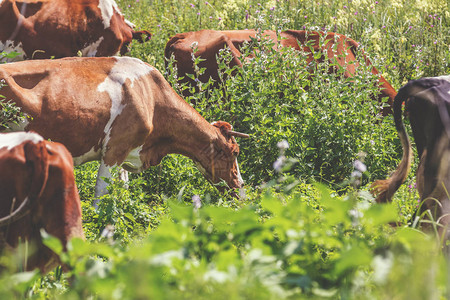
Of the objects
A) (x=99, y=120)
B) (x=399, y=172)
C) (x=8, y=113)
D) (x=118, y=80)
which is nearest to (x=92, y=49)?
(x=118, y=80)

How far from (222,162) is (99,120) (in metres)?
1.34

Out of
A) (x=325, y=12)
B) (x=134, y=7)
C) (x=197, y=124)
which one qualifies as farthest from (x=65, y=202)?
(x=134, y=7)

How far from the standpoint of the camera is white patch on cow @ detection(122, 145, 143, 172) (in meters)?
5.68

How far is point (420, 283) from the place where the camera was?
1699 millimetres

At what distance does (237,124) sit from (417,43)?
413cm

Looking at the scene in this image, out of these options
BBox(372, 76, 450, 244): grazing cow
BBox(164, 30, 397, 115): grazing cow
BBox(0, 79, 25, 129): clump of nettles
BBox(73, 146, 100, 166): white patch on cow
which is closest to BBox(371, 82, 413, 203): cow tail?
BBox(372, 76, 450, 244): grazing cow

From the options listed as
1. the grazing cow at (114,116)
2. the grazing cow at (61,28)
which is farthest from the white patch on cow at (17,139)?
the grazing cow at (61,28)

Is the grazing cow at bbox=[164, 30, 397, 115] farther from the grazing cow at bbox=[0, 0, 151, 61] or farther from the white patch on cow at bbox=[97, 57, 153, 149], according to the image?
the white patch on cow at bbox=[97, 57, 153, 149]

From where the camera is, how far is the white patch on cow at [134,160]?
568 cm

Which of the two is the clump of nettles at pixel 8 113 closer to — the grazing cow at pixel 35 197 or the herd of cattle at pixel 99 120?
the herd of cattle at pixel 99 120

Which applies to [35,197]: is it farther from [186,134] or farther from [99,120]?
[186,134]

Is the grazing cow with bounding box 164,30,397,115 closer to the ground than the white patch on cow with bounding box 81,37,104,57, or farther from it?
farther from it

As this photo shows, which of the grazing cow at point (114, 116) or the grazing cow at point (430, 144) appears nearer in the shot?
the grazing cow at point (430, 144)

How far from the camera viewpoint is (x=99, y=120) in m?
5.30
